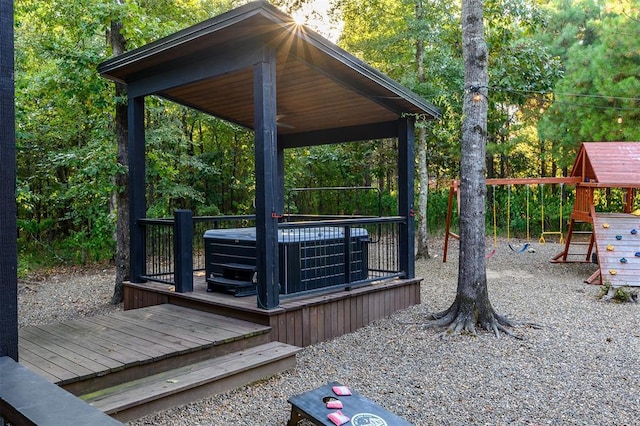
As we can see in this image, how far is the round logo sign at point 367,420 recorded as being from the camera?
2.44m

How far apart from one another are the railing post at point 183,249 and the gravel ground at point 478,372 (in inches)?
62.7

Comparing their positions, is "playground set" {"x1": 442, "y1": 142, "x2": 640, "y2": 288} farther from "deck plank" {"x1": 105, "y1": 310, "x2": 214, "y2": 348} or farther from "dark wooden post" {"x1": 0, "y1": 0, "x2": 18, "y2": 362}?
"dark wooden post" {"x1": 0, "y1": 0, "x2": 18, "y2": 362}

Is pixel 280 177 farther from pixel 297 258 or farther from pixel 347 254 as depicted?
pixel 297 258

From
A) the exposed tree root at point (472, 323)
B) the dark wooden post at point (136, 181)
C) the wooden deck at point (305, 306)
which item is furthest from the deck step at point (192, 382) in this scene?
the dark wooden post at point (136, 181)

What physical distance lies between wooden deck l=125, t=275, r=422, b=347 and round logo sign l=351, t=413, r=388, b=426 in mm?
1709

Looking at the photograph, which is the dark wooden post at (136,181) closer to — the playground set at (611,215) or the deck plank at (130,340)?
the deck plank at (130,340)

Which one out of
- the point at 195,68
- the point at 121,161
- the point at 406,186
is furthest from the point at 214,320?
the point at 121,161

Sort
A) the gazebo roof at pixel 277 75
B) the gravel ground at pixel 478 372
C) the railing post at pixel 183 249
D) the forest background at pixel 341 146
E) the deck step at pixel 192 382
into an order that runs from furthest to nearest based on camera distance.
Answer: the forest background at pixel 341 146
the railing post at pixel 183 249
the gazebo roof at pixel 277 75
the gravel ground at pixel 478 372
the deck step at pixel 192 382

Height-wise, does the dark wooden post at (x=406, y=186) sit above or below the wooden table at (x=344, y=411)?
above

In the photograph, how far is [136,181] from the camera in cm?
534

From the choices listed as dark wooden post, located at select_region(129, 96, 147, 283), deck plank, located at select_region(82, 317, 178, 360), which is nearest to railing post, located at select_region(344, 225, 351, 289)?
deck plank, located at select_region(82, 317, 178, 360)

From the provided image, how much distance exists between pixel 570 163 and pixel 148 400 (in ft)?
44.0

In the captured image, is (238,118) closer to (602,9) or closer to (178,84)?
(178,84)

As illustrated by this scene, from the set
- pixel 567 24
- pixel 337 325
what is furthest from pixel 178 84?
pixel 567 24
